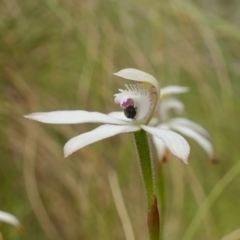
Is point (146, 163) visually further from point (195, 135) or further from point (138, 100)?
point (195, 135)

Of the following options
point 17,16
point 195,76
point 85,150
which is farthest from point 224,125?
point 17,16

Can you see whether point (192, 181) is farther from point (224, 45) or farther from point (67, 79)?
point (224, 45)

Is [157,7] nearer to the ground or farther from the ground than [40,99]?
farther from the ground

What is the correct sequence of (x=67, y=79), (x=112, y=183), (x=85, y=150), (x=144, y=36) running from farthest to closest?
(x=144, y=36) < (x=67, y=79) < (x=85, y=150) < (x=112, y=183)

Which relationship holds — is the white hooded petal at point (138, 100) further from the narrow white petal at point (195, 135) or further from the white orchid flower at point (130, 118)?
the narrow white petal at point (195, 135)

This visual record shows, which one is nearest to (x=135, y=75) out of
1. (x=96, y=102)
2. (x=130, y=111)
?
(x=130, y=111)

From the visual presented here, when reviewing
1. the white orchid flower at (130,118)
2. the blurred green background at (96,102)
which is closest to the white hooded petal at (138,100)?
the white orchid flower at (130,118)

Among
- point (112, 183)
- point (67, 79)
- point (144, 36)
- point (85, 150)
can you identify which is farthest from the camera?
point (144, 36)

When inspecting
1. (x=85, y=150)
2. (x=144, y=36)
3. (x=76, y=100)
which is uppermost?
(x=144, y=36)
